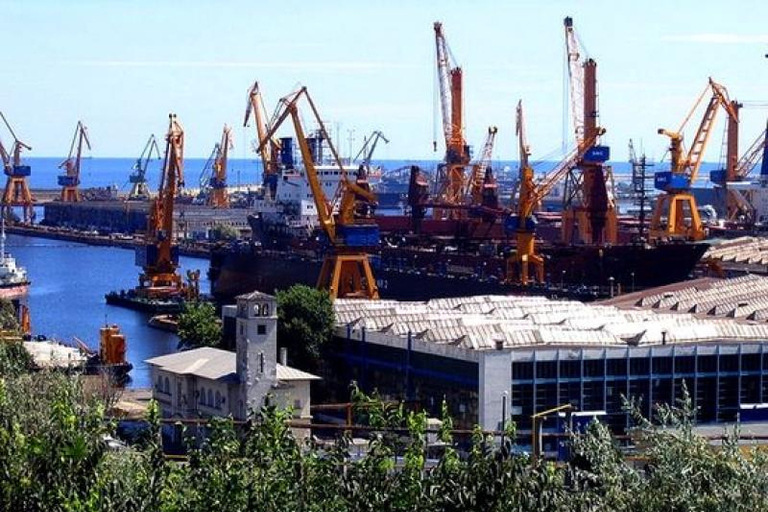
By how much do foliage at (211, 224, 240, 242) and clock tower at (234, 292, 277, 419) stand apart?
4000cm

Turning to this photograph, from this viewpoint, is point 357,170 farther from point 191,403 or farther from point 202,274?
point 191,403

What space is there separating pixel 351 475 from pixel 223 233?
171ft

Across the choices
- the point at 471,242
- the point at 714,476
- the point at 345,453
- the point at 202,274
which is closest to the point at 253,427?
the point at 345,453

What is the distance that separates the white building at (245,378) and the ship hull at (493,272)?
14.5m

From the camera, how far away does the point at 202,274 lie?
5222 centimetres

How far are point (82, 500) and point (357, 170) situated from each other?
37.2 metres

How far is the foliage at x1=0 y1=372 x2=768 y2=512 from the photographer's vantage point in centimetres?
768

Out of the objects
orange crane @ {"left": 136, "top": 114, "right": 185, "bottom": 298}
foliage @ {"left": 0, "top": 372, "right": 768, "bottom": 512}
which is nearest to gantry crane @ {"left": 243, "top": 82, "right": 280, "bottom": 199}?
orange crane @ {"left": 136, "top": 114, "right": 185, "bottom": 298}

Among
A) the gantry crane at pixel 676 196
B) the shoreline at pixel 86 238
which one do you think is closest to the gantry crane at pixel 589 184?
the gantry crane at pixel 676 196

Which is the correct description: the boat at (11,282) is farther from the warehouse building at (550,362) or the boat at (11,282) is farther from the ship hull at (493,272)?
the warehouse building at (550,362)

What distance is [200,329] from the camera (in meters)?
22.8

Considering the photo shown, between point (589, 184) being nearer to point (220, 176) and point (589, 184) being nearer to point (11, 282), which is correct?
point (11, 282)

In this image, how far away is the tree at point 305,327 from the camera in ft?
68.5

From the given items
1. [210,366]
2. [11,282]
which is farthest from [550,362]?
[11,282]
